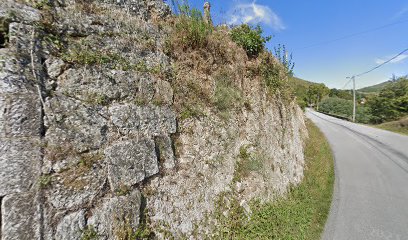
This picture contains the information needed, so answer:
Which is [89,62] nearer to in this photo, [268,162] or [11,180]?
[11,180]

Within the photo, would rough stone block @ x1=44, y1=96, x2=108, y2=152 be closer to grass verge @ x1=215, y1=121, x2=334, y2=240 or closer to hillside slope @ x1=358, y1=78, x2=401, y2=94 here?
grass verge @ x1=215, y1=121, x2=334, y2=240

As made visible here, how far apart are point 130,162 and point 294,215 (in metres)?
4.12

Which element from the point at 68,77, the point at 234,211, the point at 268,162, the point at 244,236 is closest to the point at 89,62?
the point at 68,77

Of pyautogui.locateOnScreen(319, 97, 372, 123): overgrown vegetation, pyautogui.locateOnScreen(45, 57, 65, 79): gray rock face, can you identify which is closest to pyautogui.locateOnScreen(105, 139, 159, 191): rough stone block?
pyautogui.locateOnScreen(45, 57, 65, 79): gray rock face

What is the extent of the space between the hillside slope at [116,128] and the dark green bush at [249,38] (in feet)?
2.76

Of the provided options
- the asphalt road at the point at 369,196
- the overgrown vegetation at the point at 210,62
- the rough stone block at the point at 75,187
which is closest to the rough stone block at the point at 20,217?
the rough stone block at the point at 75,187

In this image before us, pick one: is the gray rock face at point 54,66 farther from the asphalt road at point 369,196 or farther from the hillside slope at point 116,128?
the asphalt road at point 369,196

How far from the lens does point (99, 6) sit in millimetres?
3211

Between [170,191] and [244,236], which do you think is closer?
[170,191]

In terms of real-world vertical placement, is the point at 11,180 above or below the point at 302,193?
above

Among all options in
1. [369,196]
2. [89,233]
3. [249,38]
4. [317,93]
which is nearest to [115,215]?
[89,233]

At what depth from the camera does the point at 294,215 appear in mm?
4723

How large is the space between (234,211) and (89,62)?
3.59 metres

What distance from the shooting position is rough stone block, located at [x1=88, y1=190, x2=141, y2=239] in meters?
2.38
